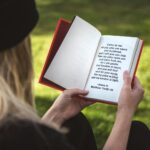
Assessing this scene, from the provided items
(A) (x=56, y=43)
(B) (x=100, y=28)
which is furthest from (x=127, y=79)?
(B) (x=100, y=28)

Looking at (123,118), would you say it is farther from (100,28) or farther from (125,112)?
(100,28)

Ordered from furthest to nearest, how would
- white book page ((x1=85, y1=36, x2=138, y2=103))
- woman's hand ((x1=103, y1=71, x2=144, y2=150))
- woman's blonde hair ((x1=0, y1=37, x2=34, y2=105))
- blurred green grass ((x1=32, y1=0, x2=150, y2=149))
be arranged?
1. blurred green grass ((x1=32, y1=0, x2=150, y2=149))
2. white book page ((x1=85, y1=36, x2=138, y2=103))
3. woman's hand ((x1=103, y1=71, x2=144, y2=150))
4. woman's blonde hair ((x1=0, y1=37, x2=34, y2=105))

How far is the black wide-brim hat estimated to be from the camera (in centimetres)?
190

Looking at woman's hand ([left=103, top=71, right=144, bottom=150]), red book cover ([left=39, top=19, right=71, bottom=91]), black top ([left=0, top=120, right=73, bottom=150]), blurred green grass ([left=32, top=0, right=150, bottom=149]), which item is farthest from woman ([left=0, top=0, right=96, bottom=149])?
blurred green grass ([left=32, top=0, right=150, bottom=149])

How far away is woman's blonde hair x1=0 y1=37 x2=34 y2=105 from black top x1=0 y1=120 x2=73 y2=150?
148 mm

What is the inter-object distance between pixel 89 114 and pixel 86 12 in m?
3.63

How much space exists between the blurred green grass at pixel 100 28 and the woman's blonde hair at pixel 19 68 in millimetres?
2484

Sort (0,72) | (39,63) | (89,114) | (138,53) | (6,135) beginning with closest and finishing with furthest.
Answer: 1. (6,135)
2. (0,72)
3. (138,53)
4. (89,114)
5. (39,63)

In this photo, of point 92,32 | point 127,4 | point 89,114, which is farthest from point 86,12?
point 92,32

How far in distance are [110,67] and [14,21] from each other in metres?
1.02

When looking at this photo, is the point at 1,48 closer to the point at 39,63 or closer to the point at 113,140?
the point at 113,140

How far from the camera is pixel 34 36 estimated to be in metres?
7.56

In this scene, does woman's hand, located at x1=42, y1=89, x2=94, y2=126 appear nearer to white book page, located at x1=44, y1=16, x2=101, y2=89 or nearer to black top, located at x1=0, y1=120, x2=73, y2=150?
white book page, located at x1=44, y1=16, x2=101, y2=89

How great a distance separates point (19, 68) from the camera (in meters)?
1.98
